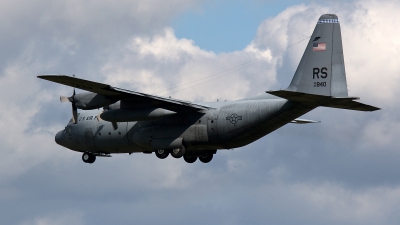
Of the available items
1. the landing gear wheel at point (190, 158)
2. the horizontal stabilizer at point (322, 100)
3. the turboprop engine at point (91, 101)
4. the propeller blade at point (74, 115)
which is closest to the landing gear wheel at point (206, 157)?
the landing gear wheel at point (190, 158)

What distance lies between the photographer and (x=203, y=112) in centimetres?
4459

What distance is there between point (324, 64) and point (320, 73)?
47cm

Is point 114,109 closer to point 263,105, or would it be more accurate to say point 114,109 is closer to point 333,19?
point 263,105

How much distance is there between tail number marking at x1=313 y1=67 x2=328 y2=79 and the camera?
135 feet

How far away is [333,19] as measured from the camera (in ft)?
136

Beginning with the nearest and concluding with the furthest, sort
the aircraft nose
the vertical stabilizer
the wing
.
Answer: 1. the vertical stabilizer
2. the wing
3. the aircraft nose

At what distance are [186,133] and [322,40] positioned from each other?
8.56m

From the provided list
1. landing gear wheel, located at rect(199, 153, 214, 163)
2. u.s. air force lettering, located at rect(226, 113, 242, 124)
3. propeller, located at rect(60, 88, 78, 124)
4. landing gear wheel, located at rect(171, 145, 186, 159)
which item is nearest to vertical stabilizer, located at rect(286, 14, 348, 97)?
u.s. air force lettering, located at rect(226, 113, 242, 124)

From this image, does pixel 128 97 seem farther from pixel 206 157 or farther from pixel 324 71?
pixel 324 71

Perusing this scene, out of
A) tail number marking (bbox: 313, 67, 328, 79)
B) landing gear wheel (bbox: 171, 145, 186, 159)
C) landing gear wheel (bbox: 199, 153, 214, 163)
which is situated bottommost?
landing gear wheel (bbox: 171, 145, 186, 159)

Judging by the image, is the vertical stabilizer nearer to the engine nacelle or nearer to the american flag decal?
the american flag decal

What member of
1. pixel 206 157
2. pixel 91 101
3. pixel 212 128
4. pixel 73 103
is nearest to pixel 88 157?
pixel 73 103

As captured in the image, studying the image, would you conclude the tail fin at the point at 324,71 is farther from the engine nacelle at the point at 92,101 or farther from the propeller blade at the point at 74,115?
→ the propeller blade at the point at 74,115

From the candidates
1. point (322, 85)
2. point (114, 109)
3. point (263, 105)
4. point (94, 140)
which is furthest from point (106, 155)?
point (322, 85)
